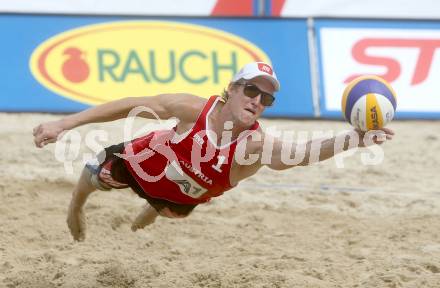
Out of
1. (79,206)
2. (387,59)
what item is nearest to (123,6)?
(387,59)

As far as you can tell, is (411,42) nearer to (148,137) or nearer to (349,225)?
(349,225)

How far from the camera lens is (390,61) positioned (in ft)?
32.0

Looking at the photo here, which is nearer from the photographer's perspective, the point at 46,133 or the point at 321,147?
the point at 321,147

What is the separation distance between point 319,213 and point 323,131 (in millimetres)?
2452

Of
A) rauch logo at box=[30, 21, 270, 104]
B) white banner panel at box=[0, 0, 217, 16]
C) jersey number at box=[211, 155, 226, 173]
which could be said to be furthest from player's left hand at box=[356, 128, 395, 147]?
white banner panel at box=[0, 0, 217, 16]

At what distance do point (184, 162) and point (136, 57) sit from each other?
202 inches

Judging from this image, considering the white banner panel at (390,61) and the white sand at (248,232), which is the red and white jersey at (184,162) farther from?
the white banner panel at (390,61)

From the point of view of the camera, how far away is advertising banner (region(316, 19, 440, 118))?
962cm

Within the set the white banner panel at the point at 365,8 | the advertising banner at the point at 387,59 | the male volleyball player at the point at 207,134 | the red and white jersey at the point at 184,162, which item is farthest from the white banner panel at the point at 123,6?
the male volleyball player at the point at 207,134

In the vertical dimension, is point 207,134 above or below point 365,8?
below

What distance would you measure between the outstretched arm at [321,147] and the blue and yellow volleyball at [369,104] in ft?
0.18

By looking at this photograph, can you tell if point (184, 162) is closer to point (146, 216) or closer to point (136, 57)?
point (146, 216)

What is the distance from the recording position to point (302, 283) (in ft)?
16.9

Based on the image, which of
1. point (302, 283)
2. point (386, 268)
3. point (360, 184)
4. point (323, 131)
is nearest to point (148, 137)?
point (302, 283)
